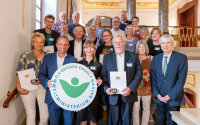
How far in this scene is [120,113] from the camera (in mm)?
2314

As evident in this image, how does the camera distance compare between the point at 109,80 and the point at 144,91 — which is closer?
the point at 109,80

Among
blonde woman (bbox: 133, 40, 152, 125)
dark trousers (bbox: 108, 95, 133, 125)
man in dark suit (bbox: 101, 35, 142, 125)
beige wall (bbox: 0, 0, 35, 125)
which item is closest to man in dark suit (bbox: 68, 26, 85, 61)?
beige wall (bbox: 0, 0, 35, 125)

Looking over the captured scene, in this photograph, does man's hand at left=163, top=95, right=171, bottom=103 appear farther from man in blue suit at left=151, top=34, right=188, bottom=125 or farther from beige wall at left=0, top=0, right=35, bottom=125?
beige wall at left=0, top=0, right=35, bottom=125

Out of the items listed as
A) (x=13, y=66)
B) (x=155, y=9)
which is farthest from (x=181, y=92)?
(x=155, y=9)

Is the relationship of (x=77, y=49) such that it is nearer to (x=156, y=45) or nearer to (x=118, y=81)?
(x=118, y=81)

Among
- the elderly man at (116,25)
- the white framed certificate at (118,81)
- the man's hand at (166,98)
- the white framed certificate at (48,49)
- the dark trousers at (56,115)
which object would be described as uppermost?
the elderly man at (116,25)

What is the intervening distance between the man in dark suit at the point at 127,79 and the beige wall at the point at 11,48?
1.30m

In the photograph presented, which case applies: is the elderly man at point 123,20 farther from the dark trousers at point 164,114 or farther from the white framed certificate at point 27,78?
the white framed certificate at point 27,78

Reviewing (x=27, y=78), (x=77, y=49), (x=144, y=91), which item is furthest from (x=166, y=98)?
(x=27, y=78)

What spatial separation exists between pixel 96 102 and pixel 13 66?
1.32 m

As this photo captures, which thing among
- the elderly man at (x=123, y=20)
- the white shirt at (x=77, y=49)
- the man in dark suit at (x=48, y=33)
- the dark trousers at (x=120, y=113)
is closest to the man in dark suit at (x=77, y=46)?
the white shirt at (x=77, y=49)

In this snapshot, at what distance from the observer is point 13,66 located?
2592 mm

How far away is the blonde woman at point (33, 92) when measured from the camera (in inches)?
94.7

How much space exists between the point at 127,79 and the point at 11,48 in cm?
167
